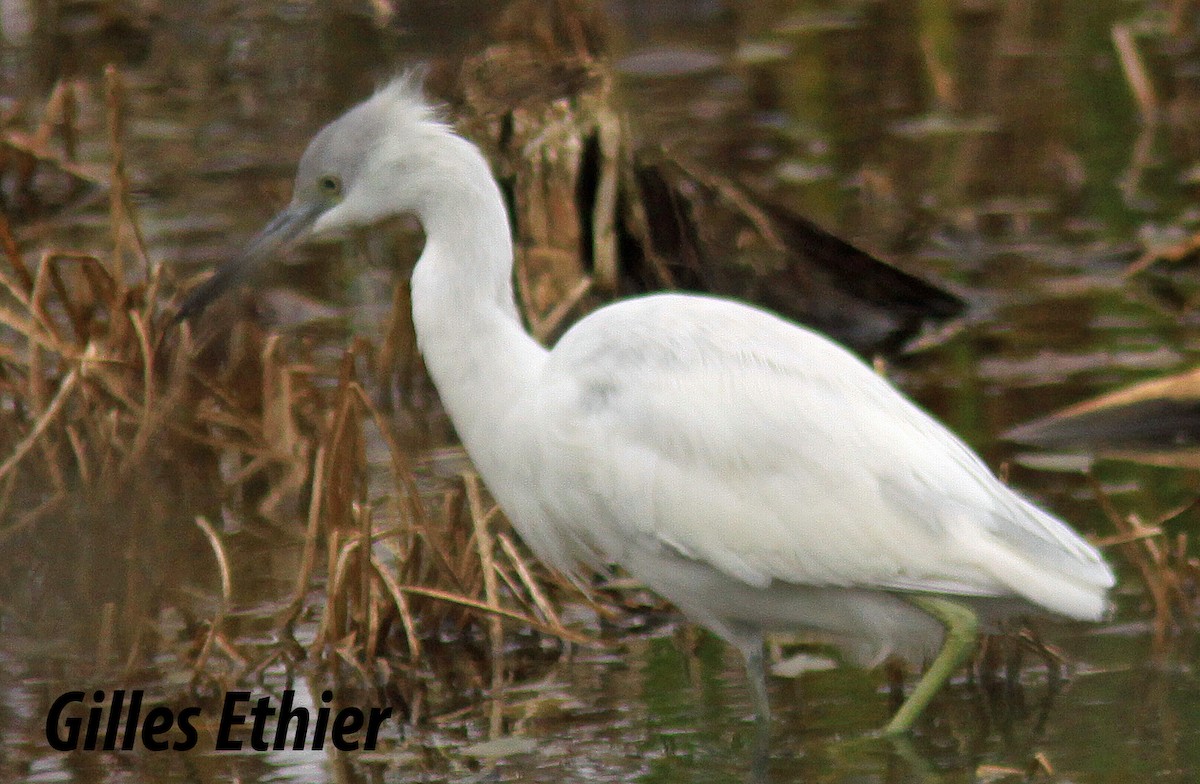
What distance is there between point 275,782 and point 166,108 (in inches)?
294

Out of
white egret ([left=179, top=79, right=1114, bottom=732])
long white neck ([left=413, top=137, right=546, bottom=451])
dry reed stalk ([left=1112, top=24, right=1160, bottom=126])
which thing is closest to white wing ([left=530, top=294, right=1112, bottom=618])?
white egret ([left=179, top=79, right=1114, bottom=732])

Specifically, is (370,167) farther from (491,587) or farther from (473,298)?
(491,587)

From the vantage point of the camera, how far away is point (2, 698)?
191 inches

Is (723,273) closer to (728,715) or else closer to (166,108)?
(728,715)

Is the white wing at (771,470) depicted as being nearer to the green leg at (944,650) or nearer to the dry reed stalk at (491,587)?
the green leg at (944,650)

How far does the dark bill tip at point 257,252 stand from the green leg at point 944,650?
1616 mm

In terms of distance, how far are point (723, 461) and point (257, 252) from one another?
125cm

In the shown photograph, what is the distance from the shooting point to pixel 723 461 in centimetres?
429

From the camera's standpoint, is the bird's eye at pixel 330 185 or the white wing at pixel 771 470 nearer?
the white wing at pixel 771 470

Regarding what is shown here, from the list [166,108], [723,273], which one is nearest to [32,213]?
[166,108]

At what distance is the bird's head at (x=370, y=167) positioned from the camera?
4520 millimetres

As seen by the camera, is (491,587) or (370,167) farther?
(491,587)

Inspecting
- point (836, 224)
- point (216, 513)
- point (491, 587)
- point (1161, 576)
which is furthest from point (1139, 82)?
point (491, 587)

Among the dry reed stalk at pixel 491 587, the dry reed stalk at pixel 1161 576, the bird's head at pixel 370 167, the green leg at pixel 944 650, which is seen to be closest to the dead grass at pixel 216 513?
the dry reed stalk at pixel 491 587
